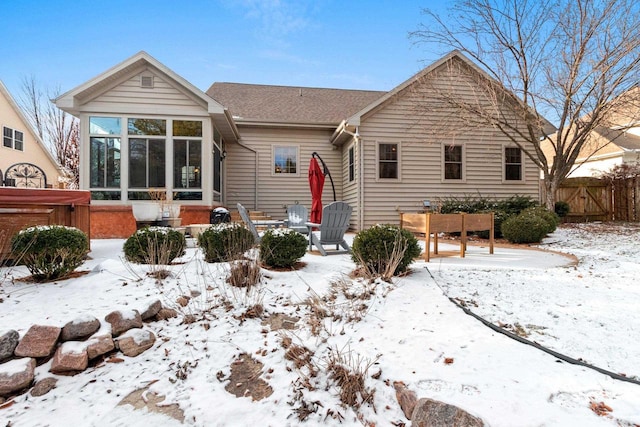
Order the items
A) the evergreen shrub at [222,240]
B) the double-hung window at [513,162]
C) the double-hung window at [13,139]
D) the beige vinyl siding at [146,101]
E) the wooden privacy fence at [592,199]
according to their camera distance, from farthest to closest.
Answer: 1. the double-hung window at [13,139]
2. the wooden privacy fence at [592,199]
3. the double-hung window at [513,162]
4. the beige vinyl siding at [146,101]
5. the evergreen shrub at [222,240]

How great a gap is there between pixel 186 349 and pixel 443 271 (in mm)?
3317

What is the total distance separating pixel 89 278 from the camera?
372 centimetres

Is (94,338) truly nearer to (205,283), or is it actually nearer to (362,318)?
(205,283)

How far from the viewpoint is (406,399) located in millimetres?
1900

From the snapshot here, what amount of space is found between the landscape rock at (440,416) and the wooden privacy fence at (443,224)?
11.8 feet

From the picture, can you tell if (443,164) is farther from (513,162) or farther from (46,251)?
(46,251)

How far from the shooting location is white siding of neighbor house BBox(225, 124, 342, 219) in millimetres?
12016

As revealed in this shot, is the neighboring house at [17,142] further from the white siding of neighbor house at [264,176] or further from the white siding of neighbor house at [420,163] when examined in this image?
the white siding of neighbor house at [420,163]

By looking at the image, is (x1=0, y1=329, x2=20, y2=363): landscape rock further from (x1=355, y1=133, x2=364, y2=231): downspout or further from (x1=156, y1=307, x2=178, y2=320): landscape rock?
(x1=355, y1=133, x2=364, y2=231): downspout

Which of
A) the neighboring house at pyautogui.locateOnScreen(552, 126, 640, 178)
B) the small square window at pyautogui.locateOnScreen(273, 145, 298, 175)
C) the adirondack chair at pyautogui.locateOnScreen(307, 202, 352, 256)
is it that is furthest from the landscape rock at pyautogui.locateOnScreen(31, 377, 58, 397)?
the neighboring house at pyautogui.locateOnScreen(552, 126, 640, 178)

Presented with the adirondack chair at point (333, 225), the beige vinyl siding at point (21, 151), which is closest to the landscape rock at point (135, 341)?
the adirondack chair at point (333, 225)

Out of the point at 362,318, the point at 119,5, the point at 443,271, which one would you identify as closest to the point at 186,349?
the point at 362,318

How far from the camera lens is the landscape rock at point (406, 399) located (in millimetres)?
1854

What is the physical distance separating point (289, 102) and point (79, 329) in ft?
40.4
